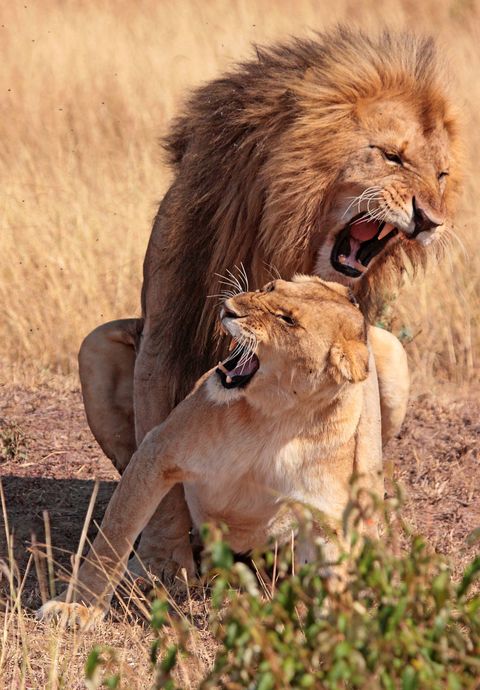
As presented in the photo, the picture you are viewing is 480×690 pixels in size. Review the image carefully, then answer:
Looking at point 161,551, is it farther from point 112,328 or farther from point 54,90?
point 54,90

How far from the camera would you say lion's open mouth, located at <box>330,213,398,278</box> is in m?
3.84

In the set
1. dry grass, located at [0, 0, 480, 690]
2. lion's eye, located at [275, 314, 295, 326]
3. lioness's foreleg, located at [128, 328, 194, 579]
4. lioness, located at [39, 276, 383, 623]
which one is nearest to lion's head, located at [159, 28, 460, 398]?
lioness's foreleg, located at [128, 328, 194, 579]

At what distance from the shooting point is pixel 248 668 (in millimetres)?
2160

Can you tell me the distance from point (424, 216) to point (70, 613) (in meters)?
1.48

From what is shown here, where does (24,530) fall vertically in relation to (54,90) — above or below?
below

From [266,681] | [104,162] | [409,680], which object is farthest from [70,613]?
[104,162]

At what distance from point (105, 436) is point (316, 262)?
3.54ft

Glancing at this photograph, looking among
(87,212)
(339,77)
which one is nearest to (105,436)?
(339,77)

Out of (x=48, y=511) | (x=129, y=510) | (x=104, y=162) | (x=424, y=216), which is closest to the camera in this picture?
(x=129, y=510)

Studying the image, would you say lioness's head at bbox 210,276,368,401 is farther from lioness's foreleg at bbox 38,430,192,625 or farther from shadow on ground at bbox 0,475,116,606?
shadow on ground at bbox 0,475,116,606

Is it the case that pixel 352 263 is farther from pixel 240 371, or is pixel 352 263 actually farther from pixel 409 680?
pixel 409 680

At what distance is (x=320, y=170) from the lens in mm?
3801

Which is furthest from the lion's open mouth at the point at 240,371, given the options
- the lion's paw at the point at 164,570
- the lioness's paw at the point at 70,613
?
the lion's paw at the point at 164,570

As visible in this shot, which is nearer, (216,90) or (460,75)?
(216,90)
